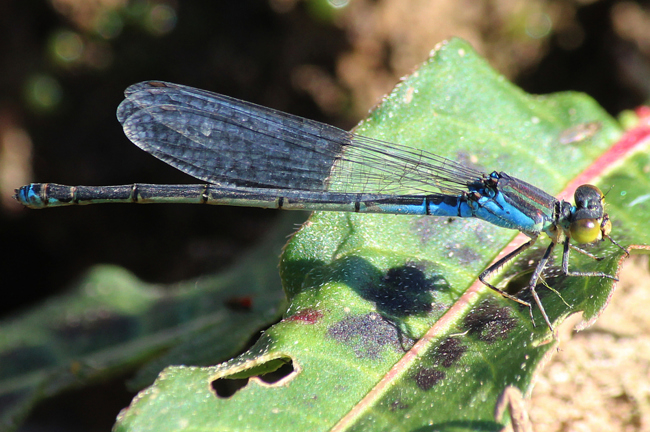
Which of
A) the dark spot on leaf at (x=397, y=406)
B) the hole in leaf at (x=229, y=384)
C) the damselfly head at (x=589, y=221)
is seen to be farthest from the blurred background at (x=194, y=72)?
the dark spot on leaf at (x=397, y=406)

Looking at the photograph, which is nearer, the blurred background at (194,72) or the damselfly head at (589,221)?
the damselfly head at (589,221)

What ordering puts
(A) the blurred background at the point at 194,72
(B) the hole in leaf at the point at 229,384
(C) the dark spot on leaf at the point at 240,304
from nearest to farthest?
1. (B) the hole in leaf at the point at 229,384
2. (C) the dark spot on leaf at the point at 240,304
3. (A) the blurred background at the point at 194,72

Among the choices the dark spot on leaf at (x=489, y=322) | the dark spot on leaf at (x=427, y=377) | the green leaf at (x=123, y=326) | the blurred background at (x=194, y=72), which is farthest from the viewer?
the blurred background at (x=194, y=72)

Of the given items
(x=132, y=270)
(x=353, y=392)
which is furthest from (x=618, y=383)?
(x=132, y=270)

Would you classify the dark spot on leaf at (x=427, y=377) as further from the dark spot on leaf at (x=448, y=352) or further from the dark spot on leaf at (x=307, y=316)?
the dark spot on leaf at (x=307, y=316)

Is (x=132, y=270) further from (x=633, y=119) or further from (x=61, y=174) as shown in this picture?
(x=633, y=119)

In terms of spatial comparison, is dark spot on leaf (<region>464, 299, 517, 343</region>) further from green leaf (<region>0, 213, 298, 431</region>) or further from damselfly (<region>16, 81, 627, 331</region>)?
green leaf (<region>0, 213, 298, 431</region>)

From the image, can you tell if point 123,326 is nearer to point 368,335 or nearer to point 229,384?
point 229,384
